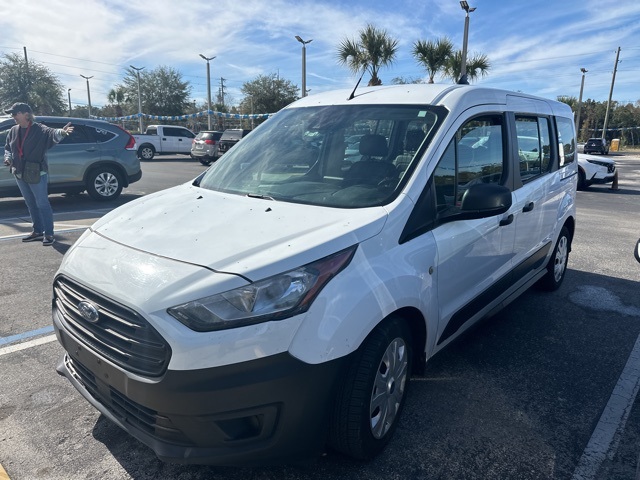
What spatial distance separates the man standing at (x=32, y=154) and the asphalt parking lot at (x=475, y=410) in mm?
1868

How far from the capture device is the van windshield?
2.75 metres

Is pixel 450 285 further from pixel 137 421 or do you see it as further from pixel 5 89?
pixel 5 89

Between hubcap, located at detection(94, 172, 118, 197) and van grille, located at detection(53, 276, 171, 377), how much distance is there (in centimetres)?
869

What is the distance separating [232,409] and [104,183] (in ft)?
31.6

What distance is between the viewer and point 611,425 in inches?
111

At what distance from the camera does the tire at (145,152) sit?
25578mm

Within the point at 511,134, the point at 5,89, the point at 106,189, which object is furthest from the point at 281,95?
the point at 511,134

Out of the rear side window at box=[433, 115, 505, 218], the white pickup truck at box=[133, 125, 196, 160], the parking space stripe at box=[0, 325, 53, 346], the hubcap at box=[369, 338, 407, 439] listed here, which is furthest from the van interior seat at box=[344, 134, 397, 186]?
the white pickup truck at box=[133, 125, 196, 160]

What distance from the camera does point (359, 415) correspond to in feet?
7.13

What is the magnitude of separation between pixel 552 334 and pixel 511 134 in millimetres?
1700

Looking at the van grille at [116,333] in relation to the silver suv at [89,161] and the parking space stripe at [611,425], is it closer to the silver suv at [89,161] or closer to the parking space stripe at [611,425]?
the parking space stripe at [611,425]

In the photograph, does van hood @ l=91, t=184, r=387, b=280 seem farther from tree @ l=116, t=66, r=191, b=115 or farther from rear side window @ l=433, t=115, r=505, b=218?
tree @ l=116, t=66, r=191, b=115

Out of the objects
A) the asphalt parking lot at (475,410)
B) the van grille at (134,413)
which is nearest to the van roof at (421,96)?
the asphalt parking lot at (475,410)

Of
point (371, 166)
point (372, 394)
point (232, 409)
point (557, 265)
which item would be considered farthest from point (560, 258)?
point (232, 409)
